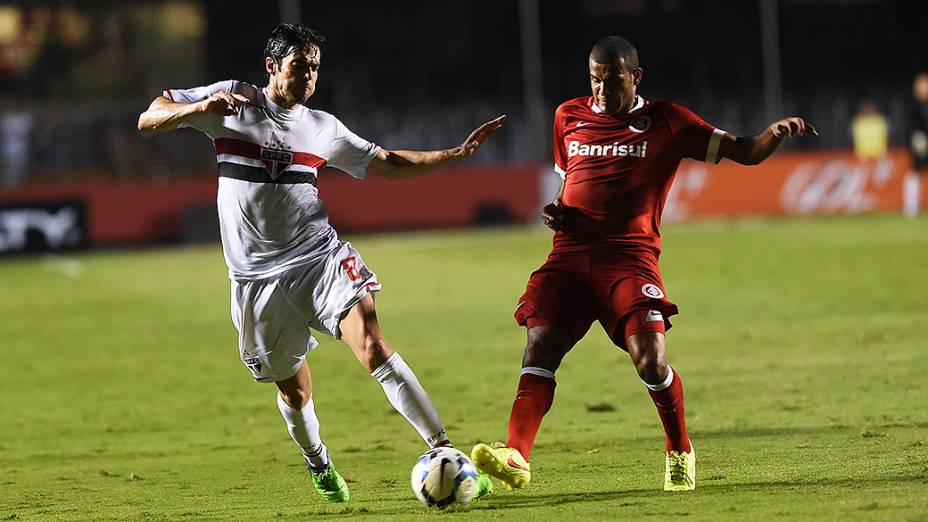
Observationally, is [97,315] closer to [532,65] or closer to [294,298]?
[294,298]

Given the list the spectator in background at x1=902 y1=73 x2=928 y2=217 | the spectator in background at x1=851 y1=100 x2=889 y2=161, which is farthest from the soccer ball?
the spectator in background at x1=851 y1=100 x2=889 y2=161

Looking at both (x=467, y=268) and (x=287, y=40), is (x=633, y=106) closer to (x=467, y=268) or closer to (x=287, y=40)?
(x=287, y=40)

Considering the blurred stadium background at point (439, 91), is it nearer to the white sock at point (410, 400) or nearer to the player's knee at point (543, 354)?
the player's knee at point (543, 354)

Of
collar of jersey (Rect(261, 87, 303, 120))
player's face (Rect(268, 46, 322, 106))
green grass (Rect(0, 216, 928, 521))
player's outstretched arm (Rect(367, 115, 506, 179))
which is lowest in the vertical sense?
green grass (Rect(0, 216, 928, 521))

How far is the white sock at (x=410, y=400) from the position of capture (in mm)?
6742

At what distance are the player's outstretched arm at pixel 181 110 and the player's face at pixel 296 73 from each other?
0.68 ft

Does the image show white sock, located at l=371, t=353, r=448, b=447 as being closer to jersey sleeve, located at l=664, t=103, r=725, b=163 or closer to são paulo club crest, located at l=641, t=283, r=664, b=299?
são paulo club crest, located at l=641, t=283, r=664, b=299

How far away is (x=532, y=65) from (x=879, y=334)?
83.5ft

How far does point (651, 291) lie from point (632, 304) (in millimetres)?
132

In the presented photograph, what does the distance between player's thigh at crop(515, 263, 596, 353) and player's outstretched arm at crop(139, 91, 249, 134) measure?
5.32 ft

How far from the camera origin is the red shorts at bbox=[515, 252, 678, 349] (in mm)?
6809

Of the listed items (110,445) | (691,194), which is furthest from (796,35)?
Result: (110,445)

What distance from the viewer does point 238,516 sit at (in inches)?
260

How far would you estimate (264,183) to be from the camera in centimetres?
688
